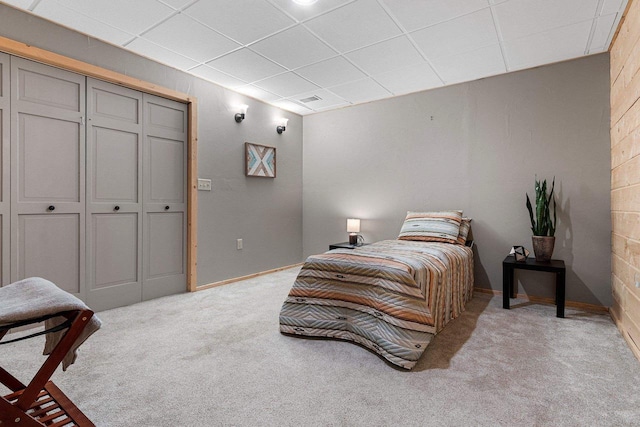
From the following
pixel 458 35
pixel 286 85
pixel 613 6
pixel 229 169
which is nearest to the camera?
pixel 613 6

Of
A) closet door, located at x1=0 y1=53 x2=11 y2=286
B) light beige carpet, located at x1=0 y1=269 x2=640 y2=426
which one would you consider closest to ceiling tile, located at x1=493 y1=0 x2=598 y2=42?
light beige carpet, located at x1=0 y1=269 x2=640 y2=426

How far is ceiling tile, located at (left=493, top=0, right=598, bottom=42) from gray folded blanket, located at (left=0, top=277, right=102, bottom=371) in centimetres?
299

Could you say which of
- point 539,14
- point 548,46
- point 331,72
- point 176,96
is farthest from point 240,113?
point 548,46

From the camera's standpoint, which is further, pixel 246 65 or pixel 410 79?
pixel 410 79

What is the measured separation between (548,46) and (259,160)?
3197 millimetres

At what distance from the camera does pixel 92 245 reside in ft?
9.27

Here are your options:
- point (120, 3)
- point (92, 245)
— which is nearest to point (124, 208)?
point (92, 245)

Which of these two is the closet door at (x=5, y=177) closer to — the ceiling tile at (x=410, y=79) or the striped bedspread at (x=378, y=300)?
the striped bedspread at (x=378, y=300)

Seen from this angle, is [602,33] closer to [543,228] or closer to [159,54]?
[543,228]

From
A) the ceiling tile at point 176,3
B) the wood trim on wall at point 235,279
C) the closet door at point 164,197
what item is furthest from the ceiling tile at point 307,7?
the wood trim on wall at point 235,279

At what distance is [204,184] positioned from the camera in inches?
144

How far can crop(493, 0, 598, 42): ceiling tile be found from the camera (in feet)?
7.30

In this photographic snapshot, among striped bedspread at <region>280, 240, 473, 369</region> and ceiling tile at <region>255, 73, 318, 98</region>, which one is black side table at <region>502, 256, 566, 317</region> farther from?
ceiling tile at <region>255, 73, 318, 98</region>

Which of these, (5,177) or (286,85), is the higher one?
(286,85)
